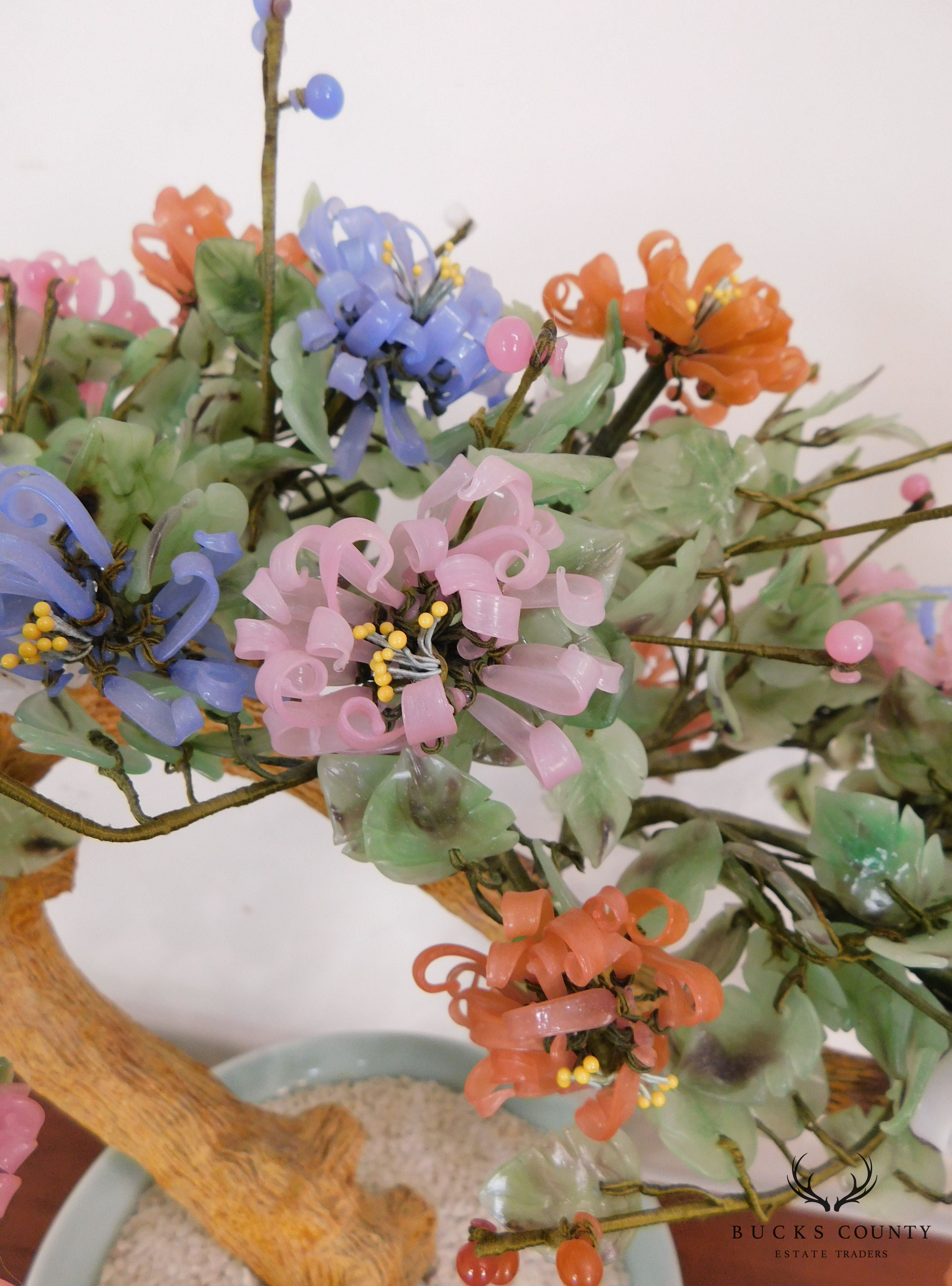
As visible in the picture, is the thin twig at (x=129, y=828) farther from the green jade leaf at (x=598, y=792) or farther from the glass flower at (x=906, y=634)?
the glass flower at (x=906, y=634)

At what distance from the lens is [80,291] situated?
389 millimetres

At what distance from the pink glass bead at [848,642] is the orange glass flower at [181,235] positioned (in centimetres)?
23

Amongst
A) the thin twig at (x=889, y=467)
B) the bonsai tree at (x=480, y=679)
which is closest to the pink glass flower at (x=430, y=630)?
the bonsai tree at (x=480, y=679)

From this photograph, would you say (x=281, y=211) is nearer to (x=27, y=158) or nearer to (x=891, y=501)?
(x=27, y=158)

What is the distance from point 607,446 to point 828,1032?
472 millimetres

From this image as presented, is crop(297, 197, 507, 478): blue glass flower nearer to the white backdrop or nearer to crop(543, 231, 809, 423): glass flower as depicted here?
crop(543, 231, 809, 423): glass flower

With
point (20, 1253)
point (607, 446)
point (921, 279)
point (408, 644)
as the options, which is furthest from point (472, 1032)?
point (921, 279)

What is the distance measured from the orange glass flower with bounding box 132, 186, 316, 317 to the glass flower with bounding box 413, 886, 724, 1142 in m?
0.25

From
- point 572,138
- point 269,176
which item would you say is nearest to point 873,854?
point 269,176

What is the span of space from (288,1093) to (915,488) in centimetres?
46

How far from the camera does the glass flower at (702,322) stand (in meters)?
0.33

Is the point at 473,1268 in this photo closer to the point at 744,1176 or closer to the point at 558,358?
the point at 744,1176

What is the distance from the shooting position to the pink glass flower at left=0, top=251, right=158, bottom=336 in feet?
1.20

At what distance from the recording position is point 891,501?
0.55 m
